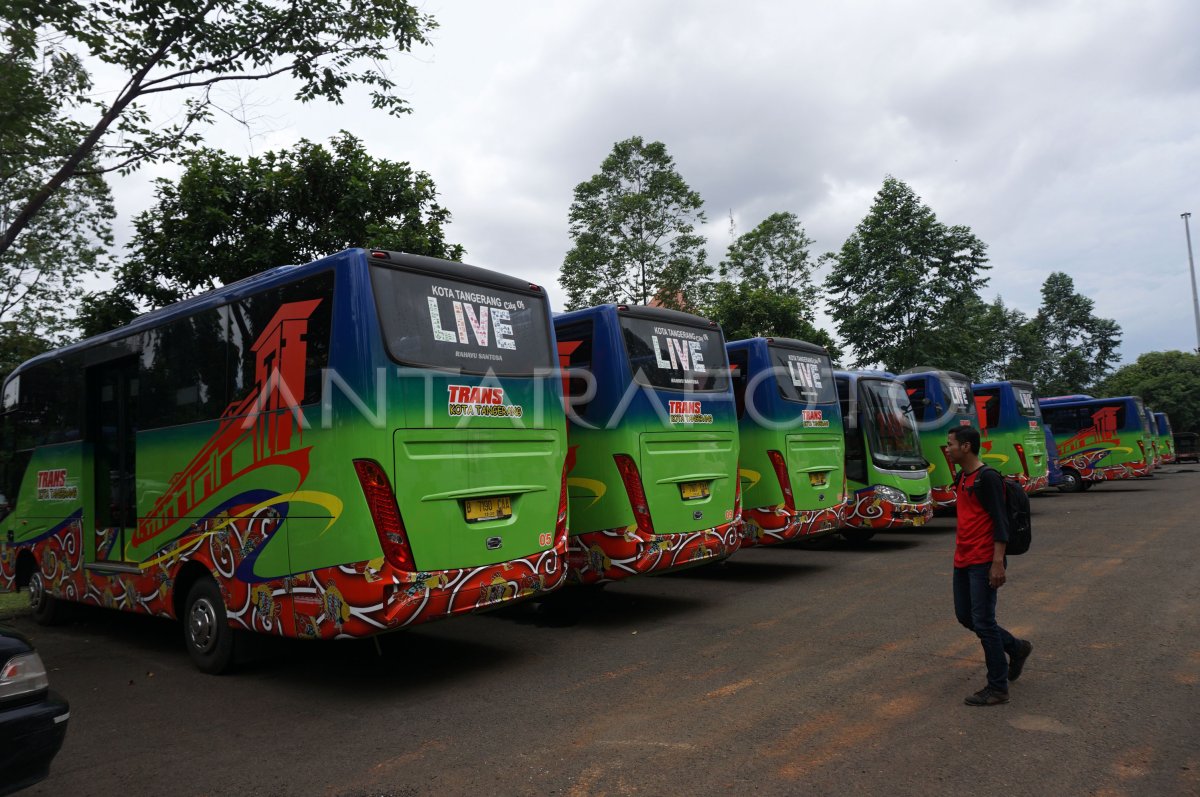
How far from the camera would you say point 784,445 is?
10.3m

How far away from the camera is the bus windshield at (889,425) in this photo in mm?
13039

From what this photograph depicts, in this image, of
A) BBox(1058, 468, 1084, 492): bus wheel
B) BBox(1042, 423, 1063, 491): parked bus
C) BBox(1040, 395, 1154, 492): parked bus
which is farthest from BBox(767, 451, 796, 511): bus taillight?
BBox(1058, 468, 1084, 492): bus wheel

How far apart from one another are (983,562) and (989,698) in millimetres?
813

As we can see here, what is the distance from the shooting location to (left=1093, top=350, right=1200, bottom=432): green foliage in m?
48.5

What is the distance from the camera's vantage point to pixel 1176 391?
4847 centimetres

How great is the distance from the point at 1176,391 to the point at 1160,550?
4604cm

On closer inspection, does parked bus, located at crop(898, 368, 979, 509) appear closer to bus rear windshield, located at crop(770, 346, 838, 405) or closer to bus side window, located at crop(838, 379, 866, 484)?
bus side window, located at crop(838, 379, 866, 484)

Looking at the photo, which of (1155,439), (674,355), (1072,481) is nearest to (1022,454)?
(1072,481)

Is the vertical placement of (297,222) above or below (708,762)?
above

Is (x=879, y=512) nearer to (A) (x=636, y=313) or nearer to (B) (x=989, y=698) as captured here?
(A) (x=636, y=313)

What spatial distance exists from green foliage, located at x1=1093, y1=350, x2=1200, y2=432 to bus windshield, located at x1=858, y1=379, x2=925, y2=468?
144ft

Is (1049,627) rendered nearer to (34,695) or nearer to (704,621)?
(704,621)

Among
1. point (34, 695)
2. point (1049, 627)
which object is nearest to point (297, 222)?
point (34, 695)

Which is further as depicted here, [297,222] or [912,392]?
[912,392]
